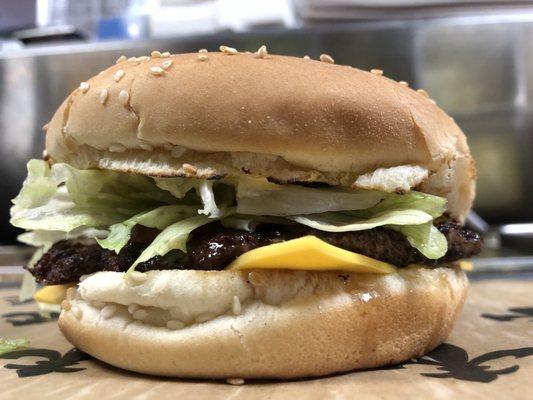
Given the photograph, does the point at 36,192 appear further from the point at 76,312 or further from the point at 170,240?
the point at 170,240

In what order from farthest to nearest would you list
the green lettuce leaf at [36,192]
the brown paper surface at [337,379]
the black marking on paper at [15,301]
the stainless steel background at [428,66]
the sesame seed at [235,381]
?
the stainless steel background at [428,66] < the black marking on paper at [15,301] < the green lettuce leaf at [36,192] < the sesame seed at [235,381] < the brown paper surface at [337,379]

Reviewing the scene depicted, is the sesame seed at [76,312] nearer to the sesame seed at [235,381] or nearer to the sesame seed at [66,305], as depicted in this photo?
the sesame seed at [66,305]

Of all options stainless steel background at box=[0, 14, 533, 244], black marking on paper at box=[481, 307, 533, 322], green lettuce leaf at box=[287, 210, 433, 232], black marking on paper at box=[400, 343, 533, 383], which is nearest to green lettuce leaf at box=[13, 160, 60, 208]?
green lettuce leaf at box=[287, 210, 433, 232]

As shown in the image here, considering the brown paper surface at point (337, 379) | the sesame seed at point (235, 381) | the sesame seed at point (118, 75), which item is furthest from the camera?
the sesame seed at point (118, 75)

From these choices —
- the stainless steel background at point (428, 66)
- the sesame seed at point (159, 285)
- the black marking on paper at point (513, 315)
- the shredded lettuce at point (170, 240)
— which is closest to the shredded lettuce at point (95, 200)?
the shredded lettuce at point (170, 240)

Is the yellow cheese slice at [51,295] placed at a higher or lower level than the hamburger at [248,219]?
lower

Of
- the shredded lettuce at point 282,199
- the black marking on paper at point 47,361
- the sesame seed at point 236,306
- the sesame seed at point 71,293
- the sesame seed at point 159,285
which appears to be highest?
the shredded lettuce at point 282,199

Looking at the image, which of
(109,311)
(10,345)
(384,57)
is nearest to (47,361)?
(10,345)
